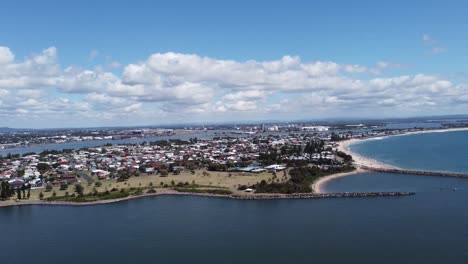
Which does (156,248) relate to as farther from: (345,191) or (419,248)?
(345,191)

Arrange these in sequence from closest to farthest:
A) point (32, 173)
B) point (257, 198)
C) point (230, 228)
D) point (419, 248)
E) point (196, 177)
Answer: point (419, 248), point (230, 228), point (257, 198), point (196, 177), point (32, 173)

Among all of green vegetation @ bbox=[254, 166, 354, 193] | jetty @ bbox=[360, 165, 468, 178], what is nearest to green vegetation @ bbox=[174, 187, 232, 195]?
green vegetation @ bbox=[254, 166, 354, 193]

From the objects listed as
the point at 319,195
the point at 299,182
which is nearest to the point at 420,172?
the point at 299,182

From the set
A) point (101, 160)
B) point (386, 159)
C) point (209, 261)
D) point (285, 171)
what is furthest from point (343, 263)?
point (101, 160)

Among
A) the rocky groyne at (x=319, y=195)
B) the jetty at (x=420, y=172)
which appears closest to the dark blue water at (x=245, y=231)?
the rocky groyne at (x=319, y=195)

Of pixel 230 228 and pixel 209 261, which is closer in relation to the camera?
pixel 209 261

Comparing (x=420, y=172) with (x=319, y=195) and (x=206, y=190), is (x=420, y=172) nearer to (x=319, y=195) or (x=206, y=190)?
(x=319, y=195)

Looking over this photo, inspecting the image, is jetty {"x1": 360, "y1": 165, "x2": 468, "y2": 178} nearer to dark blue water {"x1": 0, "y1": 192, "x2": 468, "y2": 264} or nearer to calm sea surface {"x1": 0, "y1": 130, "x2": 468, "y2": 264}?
calm sea surface {"x1": 0, "y1": 130, "x2": 468, "y2": 264}

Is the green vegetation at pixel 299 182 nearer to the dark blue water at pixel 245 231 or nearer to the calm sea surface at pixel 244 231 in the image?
the calm sea surface at pixel 244 231
